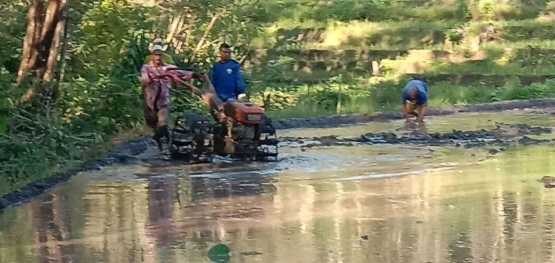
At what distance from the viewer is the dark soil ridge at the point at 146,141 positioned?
11084 mm

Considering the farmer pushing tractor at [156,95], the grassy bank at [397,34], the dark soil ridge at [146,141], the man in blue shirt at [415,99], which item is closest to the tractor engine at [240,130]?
the farmer pushing tractor at [156,95]

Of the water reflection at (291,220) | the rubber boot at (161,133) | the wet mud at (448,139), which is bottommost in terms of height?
the water reflection at (291,220)

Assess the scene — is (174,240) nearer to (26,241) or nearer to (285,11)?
(26,241)

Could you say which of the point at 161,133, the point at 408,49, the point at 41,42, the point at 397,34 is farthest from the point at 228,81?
the point at 397,34

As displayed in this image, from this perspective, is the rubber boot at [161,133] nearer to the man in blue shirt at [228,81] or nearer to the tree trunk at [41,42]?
the man in blue shirt at [228,81]

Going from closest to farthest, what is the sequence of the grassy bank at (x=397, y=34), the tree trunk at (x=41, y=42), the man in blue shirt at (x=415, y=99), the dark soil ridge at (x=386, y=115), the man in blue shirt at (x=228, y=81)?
the tree trunk at (x=41, y=42) → the man in blue shirt at (x=228, y=81) → the man in blue shirt at (x=415, y=99) → the dark soil ridge at (x=386, y=115) → the grassy bank at (x=397, y=34)

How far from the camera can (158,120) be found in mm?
14586

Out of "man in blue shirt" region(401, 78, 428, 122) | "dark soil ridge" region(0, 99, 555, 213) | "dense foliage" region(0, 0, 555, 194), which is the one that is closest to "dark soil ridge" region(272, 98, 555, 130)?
"dark soil ridge" region(0, 99, 555, 213)

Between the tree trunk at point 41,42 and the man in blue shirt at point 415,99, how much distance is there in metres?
7.36

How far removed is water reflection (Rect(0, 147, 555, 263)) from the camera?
8.21 meters

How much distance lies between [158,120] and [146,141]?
155cm

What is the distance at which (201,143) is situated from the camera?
13.6 m

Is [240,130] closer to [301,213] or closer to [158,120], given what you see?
[158,120]

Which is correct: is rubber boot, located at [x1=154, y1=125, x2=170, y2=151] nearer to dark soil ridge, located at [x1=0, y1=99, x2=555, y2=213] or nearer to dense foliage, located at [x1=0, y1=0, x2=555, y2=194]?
dark soil ridge, located at [x1=0, y1=99, x2=555, y2=213]
